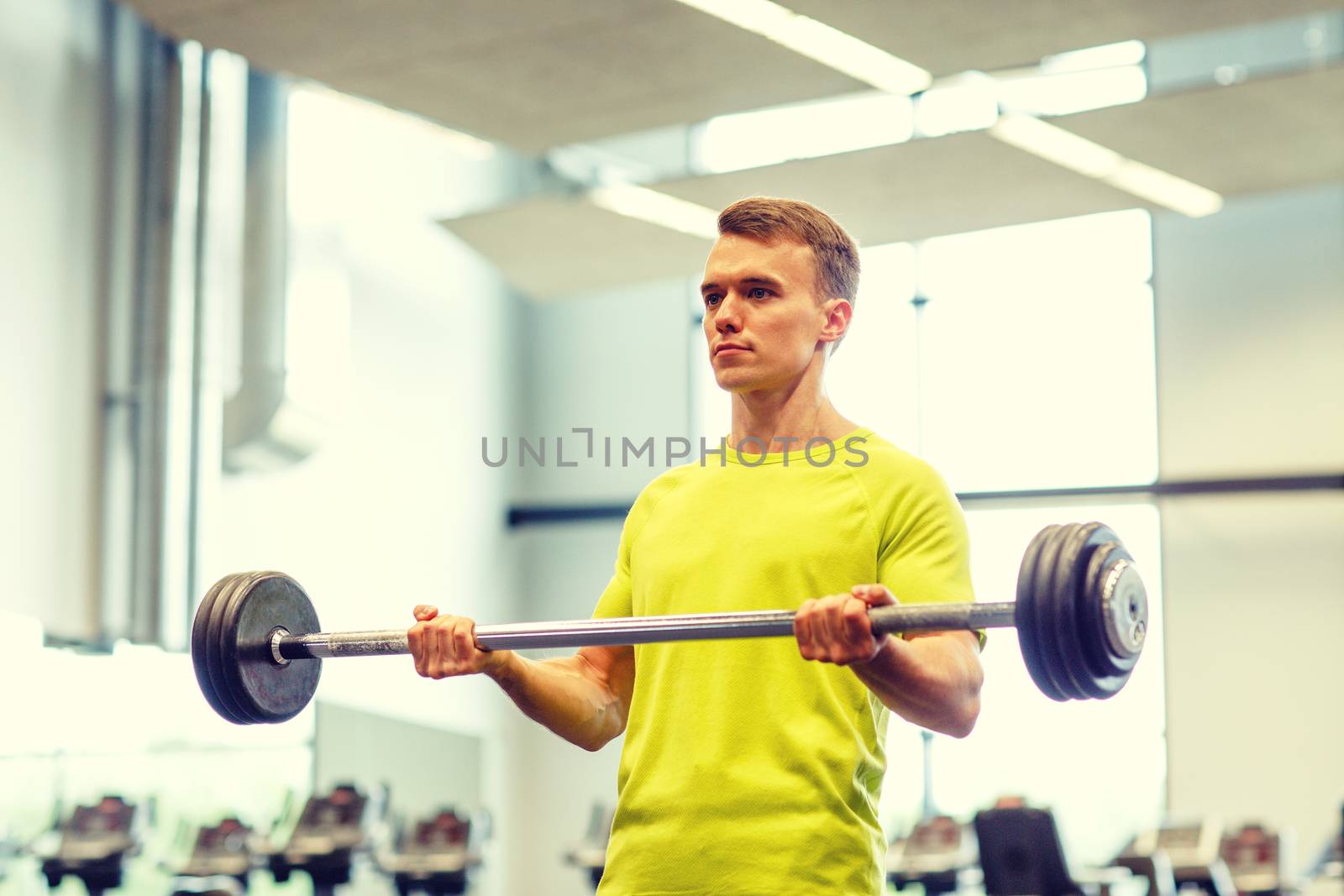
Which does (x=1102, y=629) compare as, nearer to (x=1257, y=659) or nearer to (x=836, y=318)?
(x=836, y=318)

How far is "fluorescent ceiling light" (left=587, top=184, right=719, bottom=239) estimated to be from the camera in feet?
28.1

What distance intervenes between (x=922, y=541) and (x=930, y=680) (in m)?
0.19

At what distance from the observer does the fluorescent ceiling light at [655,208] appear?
28.1ft

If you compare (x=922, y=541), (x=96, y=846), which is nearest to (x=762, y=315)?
(x=922, y=541)

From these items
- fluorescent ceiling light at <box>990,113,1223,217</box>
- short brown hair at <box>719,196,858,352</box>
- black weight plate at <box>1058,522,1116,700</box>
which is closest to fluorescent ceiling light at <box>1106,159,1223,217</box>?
fluorescent ceiling light at <box>990,113,1223,217</box>

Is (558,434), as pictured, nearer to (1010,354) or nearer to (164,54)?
(1010,354)

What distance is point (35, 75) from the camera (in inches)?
317

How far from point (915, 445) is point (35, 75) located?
246 inches

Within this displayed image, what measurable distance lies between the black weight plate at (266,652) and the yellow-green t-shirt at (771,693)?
57cm

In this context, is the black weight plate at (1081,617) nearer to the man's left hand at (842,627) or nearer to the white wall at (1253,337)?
the man's left hand at (842,627)

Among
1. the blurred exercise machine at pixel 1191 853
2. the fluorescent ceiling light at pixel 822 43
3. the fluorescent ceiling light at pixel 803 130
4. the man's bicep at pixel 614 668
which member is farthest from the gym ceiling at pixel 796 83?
the man's bicep at pixel 614 668

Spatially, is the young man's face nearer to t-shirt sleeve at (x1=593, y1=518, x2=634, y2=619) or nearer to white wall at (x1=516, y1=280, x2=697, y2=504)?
t-shirt sleeve at (x1=593, y1=518, x2=634, y2=619)

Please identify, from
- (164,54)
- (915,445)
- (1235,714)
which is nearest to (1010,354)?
(915,445)

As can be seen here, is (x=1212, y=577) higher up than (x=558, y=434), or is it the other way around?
(x=558, y=434)
